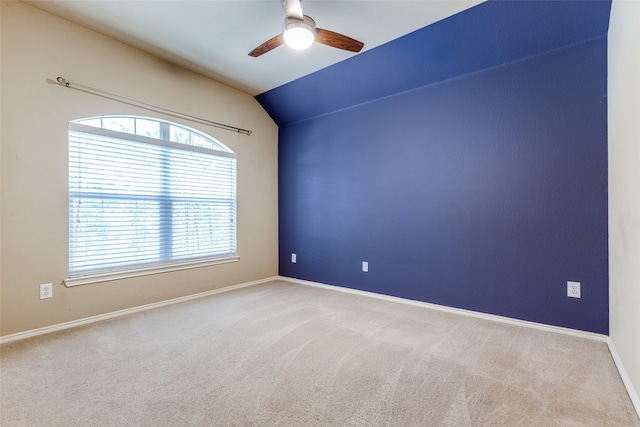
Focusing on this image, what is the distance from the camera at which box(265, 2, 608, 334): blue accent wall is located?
2.37 metres

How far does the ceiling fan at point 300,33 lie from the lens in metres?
1.98

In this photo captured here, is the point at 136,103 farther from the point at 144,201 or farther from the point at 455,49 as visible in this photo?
the point at 455,49

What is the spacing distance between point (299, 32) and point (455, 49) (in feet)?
5.11

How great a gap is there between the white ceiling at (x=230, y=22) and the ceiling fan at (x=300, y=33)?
1.10 ft

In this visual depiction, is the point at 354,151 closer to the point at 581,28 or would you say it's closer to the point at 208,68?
the point at 208,68

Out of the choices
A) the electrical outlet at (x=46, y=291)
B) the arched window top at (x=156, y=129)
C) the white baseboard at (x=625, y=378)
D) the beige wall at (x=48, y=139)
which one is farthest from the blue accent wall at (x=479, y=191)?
the electrical outlet at (x=46, y=291)

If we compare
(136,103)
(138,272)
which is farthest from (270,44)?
(138,272)

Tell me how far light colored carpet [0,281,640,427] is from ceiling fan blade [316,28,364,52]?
90.1 inches

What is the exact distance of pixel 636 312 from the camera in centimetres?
149

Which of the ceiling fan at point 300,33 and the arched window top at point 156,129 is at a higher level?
the ceiling fan at point 300,33

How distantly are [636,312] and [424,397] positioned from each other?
45.3 inches

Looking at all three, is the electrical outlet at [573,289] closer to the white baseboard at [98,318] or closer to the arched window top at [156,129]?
the white baseboard at [98,318]

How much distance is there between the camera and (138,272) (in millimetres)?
3041

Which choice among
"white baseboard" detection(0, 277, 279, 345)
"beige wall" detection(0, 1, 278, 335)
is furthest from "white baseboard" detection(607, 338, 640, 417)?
"beige wall" detection(0, 1, 278, 335)
